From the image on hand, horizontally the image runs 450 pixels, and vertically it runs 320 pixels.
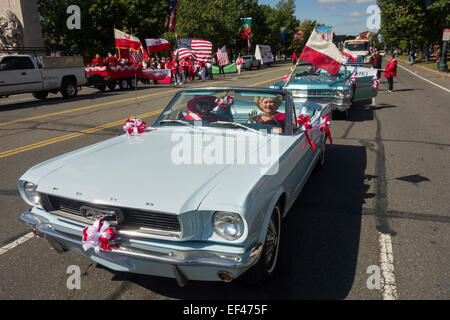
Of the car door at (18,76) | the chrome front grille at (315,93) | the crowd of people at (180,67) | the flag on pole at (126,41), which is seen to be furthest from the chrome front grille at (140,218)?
the crowd of people at (180,67)

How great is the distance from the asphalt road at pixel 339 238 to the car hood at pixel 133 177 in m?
0.93

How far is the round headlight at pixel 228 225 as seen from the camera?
2.43 metres

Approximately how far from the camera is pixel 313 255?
11.5ft

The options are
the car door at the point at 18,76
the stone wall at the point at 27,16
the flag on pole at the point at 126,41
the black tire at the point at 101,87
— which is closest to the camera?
the car door at the point at 18,76

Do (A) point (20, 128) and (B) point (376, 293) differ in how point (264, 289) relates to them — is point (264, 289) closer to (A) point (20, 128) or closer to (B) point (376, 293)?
(B) point (376, 293)

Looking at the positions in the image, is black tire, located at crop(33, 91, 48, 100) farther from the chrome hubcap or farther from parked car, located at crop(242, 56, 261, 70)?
parked car, located at crop(242, 56, 261, 70)

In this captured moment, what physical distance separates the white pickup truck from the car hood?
13517mm

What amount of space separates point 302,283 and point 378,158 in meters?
4.52

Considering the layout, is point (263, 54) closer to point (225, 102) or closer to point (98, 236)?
point (225, 102)

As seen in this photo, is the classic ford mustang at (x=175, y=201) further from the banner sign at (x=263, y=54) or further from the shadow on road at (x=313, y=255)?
the banner sign at (x=263, y=54)

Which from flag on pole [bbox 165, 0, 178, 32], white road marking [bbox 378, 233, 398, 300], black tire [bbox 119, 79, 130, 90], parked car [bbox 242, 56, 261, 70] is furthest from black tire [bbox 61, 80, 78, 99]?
parked car [bbox 242, 56, 261, 70]

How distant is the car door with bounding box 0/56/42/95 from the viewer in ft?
46.9

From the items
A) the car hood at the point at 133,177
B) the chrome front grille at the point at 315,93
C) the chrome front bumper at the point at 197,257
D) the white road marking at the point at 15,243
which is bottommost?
the white road marking at the point at 15,243

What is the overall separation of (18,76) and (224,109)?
13777 mm
